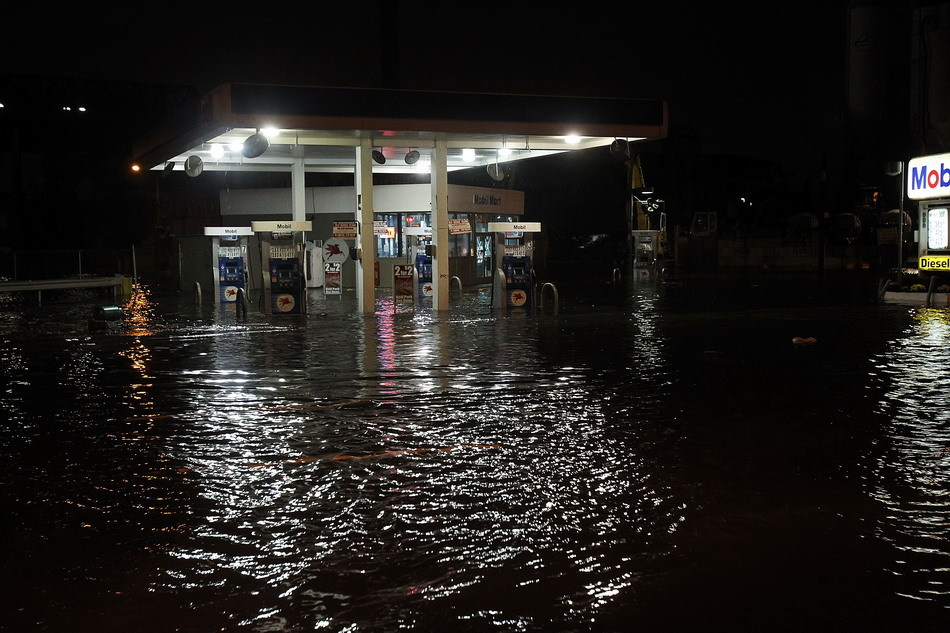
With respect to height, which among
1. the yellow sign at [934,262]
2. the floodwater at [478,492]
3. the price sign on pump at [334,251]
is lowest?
the floodwater at [478,492]

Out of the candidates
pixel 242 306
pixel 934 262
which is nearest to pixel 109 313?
pixel 242 306

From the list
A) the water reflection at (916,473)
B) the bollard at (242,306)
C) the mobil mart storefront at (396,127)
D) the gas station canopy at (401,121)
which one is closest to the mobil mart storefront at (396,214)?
the mobil mart storefront at (396,127)

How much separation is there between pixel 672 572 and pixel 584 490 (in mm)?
1690

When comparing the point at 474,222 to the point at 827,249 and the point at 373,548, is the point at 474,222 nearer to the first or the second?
the point at 827,249

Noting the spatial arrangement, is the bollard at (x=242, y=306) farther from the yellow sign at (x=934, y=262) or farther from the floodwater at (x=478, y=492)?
the yellow sign at (x=934, y=262)

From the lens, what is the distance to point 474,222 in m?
36.4

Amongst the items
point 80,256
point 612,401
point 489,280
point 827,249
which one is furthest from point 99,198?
point 612,401

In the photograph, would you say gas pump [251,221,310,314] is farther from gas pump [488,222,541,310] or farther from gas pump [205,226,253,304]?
gas pump [488,222,541,310]

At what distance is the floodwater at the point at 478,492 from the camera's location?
453 cm

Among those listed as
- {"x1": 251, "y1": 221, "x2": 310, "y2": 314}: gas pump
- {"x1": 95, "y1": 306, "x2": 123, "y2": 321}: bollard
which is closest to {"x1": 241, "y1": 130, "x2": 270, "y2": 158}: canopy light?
{"x1": 251, "y1": 221, "x2": 310, "y2": 314}: gas pump

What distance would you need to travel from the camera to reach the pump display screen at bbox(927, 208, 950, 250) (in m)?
26.2

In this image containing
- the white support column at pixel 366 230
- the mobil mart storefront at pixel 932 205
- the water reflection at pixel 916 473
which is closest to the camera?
the water reflection at pixel 916 473

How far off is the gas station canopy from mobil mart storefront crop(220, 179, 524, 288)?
30.4ft

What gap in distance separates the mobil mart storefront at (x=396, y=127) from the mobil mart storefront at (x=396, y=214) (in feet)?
28.8
